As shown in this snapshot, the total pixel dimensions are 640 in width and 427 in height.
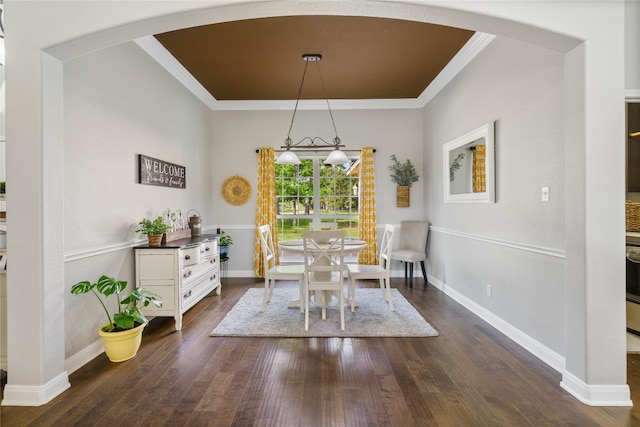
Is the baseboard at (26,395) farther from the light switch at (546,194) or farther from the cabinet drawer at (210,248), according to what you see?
the light switch at (546,194)

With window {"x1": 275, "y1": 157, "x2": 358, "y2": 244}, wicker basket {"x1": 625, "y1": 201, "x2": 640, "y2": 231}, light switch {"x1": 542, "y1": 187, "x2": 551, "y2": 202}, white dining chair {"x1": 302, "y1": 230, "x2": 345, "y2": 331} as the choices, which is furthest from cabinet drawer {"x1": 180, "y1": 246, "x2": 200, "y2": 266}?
wicker basket {"x1": 625, "y1": 201, "x2": 640, "y2": 231}

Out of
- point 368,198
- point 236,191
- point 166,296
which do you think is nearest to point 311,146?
point 368,198

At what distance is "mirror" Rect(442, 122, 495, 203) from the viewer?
10.9ft

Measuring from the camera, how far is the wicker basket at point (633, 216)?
2826mm

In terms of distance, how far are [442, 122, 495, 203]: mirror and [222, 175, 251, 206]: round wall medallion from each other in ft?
10.2

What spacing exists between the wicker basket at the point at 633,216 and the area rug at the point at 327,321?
6.25ft

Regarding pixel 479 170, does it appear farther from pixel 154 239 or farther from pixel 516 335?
pixel 154 239

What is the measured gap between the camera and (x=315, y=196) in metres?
5.73

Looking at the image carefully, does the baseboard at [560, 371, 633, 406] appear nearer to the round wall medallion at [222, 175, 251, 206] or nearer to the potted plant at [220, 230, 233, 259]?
the potted plant at [220, 230, 233, 259]

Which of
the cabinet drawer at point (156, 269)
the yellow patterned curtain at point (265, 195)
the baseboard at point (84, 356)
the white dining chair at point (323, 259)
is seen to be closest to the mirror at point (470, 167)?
the white dining chair at point (323, 259)

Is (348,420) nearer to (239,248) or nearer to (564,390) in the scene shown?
(564,390)

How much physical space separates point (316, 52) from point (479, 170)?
2199mm

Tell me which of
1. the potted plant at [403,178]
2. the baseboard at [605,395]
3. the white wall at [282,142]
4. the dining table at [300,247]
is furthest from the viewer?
the white wall at [282,142]

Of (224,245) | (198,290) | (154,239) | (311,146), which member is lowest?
(198,290)
